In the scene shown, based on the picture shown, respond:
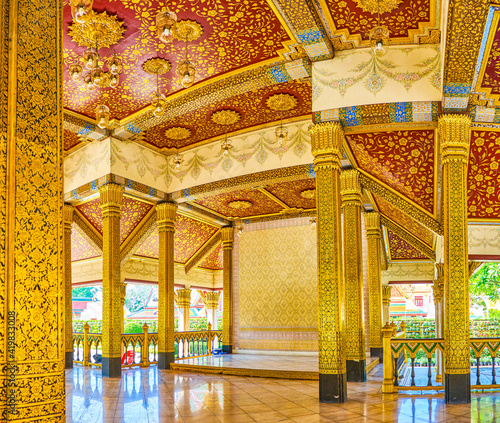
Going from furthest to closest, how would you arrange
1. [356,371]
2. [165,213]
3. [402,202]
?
[165,213], [402,202], [356,371]

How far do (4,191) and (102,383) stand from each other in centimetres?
707

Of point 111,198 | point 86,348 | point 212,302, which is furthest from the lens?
point 212,302

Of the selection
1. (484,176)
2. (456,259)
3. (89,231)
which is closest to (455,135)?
(456,259)

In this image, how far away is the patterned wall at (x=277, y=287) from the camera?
1417 cm

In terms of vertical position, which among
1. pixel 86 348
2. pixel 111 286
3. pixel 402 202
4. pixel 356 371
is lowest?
pixel 86 348

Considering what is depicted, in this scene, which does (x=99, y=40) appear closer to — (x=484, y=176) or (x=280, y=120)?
(x=280, y=120)

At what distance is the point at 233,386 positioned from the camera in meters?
8.58

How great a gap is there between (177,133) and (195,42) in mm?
3528

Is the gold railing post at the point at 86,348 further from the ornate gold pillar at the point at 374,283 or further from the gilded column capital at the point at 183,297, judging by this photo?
the ornate gold pillar at the point at 374,283

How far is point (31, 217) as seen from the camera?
114 inches

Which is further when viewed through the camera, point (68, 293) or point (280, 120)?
point (68, 293)

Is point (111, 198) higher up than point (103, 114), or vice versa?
point (103, 114)

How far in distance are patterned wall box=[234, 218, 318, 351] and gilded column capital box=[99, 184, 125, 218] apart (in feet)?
18.6

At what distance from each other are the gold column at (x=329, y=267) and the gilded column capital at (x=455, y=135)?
53.2 inches
